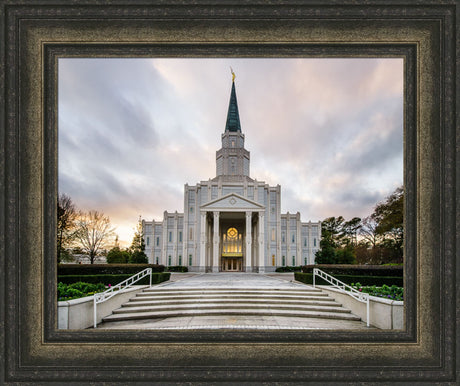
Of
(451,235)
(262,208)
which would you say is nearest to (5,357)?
(451,235)

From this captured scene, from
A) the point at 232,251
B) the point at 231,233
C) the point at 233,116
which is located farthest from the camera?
the point at 233,116

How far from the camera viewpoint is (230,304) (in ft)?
32.1

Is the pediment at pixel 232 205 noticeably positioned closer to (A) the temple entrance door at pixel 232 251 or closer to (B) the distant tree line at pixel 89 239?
(A) the temple entrance door at pixel 232 251

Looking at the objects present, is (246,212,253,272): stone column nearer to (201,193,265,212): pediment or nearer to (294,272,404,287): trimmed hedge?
(201,193,265,212): pediment

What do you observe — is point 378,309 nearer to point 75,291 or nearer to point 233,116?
point 75,291

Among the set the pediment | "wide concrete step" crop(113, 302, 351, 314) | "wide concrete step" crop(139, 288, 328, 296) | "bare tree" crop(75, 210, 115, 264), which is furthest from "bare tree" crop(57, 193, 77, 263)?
the pediment

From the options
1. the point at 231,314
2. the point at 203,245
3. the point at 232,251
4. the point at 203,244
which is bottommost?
the point at 232,251

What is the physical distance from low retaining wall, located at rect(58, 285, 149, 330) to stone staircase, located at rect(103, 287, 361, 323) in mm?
262

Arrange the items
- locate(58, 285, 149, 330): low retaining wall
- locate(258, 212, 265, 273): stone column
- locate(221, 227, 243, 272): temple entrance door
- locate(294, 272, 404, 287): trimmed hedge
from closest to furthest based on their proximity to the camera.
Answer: locate(58, 285, 149, 330): low retaining wall, locate(294, 272, 404, 287): trimmed hedge, locate(258, 212, 265, 273): stone column, locate(221, 227, 243, 272): temple entrance door

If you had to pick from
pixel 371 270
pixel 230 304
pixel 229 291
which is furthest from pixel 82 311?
pixel 371 270

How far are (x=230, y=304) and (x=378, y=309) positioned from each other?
4.86 m

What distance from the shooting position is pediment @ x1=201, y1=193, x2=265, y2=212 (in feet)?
121

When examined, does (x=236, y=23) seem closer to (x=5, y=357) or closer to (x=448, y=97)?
(x=448, y=97)

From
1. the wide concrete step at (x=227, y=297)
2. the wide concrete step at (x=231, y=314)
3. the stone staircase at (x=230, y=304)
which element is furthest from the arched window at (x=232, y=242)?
the wide concrete step at (x=231, y=314)
